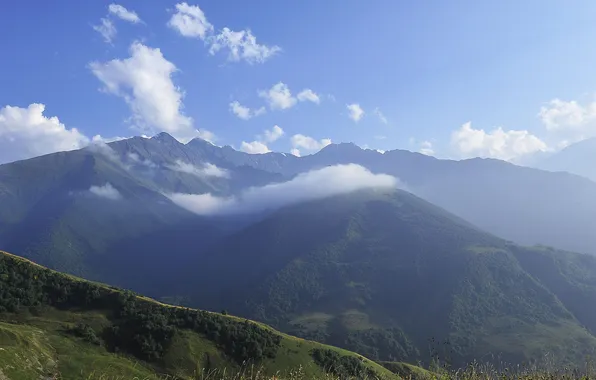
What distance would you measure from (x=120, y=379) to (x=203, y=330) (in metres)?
110

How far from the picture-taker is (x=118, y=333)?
10712 cm

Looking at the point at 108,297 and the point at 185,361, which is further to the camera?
the point at 108,297

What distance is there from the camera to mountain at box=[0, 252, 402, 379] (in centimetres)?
8775

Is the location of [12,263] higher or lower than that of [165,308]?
higher

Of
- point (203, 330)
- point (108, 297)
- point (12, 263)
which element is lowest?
point (203, 330)

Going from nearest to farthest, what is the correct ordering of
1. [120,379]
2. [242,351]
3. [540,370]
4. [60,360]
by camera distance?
1. [120,379]
2. [540,370]
3. [60,360]
4. [242,351]

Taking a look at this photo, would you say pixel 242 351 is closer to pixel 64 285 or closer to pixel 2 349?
pixel 64 285

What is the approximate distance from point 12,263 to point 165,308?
4066 cm

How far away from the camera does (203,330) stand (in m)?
120

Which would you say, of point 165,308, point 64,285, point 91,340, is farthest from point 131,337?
point 64,285

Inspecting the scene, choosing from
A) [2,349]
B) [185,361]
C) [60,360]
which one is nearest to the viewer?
[2,349]

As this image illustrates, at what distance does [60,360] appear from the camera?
269 feet

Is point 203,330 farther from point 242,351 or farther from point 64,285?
point 64,285

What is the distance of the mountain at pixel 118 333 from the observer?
87750 mm
